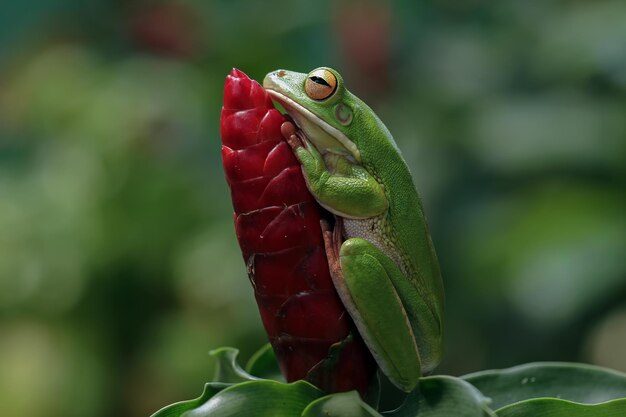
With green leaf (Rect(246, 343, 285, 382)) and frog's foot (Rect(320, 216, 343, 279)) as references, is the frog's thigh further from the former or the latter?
green leaf (Rect(246, 343, 285, 382))

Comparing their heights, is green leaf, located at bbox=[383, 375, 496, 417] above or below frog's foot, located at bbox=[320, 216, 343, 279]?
below

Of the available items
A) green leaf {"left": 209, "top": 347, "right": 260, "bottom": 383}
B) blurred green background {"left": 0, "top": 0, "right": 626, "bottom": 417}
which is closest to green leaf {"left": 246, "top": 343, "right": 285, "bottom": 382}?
green leaf {"left": 209, "top": 347, "right": 260, "bottom": 383}

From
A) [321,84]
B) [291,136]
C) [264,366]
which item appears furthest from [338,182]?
[264,366]

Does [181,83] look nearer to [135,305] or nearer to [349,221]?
[135,305]

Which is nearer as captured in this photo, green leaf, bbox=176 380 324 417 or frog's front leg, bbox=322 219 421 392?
green leaf, bbox=176 380 324 417

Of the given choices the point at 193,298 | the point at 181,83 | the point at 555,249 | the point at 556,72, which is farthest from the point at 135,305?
the point at 556,72

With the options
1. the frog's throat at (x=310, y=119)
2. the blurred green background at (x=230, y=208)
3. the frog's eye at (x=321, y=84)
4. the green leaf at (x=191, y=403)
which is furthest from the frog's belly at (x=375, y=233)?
the blurred green background at (x=230, y=208)
